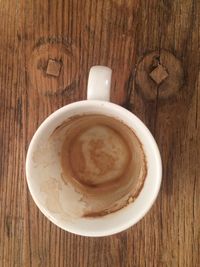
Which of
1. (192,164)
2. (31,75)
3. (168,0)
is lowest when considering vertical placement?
(192,164)

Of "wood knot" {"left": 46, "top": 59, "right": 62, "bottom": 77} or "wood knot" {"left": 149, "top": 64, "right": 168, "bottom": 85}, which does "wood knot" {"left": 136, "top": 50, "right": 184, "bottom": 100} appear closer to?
"wood knot" {"left": 149, "top": 64, "right": 168, "bottom": 85}

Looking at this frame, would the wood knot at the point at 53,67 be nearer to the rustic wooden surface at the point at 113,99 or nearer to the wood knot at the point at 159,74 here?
the rustic wooden surface at the point at 113,99

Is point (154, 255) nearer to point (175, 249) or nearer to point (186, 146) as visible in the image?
point (175, 249)

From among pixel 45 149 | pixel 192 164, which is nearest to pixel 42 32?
pixel 45 149

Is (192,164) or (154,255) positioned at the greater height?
(192,164)

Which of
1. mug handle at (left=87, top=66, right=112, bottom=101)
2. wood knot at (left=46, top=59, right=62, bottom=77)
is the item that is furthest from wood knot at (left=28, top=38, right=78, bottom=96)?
mug handle at (left=87, top=66, right=112, bottom=101)
